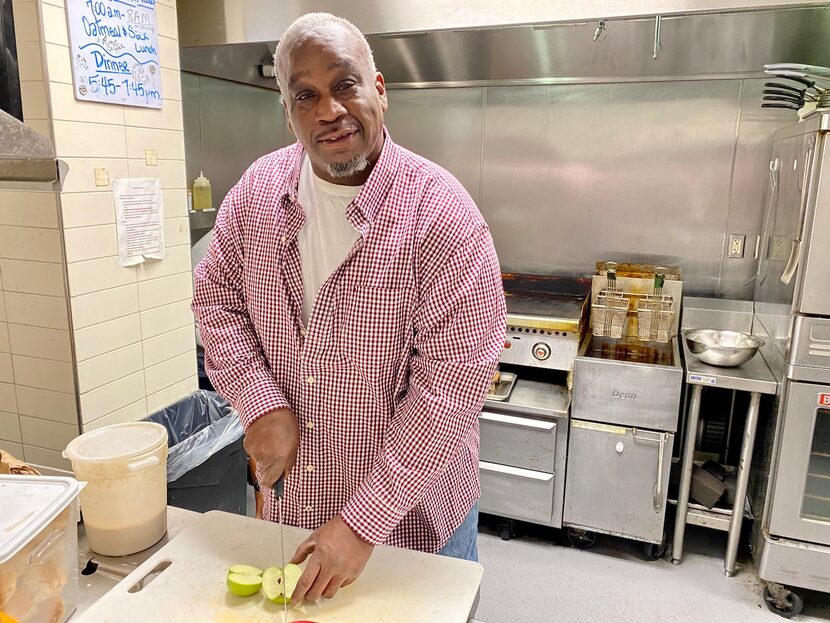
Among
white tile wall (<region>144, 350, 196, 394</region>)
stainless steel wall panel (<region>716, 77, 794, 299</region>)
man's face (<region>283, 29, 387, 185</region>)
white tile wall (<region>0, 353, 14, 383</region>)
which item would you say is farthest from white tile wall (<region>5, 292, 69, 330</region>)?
stainless steel wall panel (<region>716, 77, 794, 299</region>)

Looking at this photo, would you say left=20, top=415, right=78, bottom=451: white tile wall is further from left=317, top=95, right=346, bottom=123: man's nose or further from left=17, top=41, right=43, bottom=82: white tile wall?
left=317, top=95, right=346, bottom=123: man's nose

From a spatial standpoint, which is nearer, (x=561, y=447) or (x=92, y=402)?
(x=92, y=402)

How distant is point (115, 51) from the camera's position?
6.39 feet

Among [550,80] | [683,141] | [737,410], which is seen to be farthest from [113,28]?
[737,410]

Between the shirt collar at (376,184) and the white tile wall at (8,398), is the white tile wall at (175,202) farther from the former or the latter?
the shirt collar at (376,184)

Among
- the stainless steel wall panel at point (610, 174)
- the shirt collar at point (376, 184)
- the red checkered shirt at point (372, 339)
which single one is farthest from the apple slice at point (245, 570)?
the stainless steel wall panel at point (610, 174)

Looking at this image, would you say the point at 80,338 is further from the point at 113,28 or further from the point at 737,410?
the point at 737,410

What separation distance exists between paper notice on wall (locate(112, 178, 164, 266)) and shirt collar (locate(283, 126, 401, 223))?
Answer: 108cm

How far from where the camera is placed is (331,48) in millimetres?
1021

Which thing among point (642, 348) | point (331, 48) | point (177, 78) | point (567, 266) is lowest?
point (642, 348)

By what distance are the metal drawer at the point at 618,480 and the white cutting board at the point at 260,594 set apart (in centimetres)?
145

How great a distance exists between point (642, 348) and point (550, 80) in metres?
1.26

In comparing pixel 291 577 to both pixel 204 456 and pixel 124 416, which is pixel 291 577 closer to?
pixel 204 456

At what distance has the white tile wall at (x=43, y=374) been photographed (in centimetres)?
195
